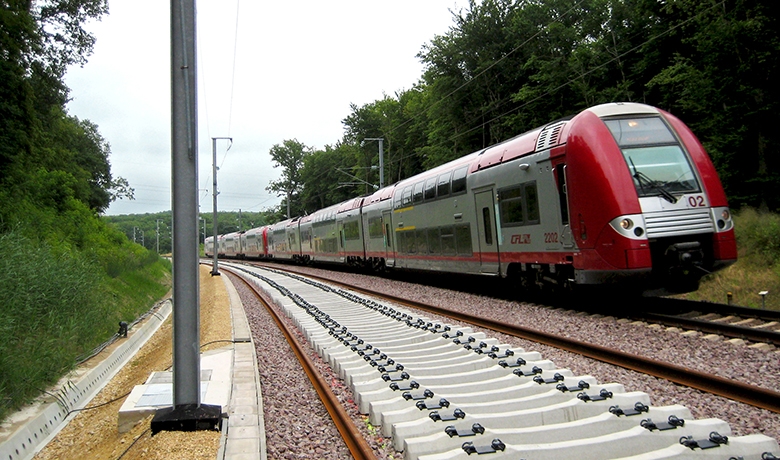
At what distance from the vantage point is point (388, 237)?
2062cm

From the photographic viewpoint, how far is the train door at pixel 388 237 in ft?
66.3

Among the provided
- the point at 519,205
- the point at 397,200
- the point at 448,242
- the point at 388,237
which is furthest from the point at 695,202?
the point at 388,237

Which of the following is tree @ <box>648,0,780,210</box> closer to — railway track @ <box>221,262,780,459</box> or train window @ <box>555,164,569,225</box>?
train window @ <box>555,164,569,225</box>

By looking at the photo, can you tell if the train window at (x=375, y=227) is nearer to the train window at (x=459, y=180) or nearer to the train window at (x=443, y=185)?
the train window at (x=443, y=185)

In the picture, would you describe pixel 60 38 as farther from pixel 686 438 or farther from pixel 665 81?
pixel 686 438

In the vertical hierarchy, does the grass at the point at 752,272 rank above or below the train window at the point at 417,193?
below

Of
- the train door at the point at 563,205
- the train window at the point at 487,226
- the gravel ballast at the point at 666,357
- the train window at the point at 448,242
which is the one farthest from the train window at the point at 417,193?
the train door at the point at 563,205

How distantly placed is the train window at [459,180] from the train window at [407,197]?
3485 millimetres

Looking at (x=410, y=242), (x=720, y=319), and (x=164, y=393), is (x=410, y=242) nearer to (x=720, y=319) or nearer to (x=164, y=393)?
(x=720, y=319)

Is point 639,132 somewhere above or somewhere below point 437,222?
above

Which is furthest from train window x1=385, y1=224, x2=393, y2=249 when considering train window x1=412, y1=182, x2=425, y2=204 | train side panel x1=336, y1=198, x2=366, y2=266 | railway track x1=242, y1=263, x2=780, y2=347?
railway track x1=242, y1=263, x2=780, y2=347

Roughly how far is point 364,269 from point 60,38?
50.7 ft

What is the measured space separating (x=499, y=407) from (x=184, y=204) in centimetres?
300

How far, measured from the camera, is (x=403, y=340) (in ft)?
25.2
